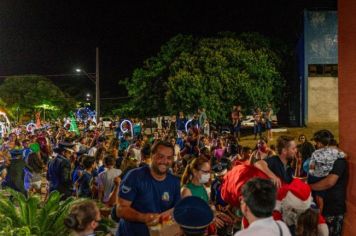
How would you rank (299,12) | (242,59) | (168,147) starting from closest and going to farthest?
(168,147) < (242,59) < (299,12)

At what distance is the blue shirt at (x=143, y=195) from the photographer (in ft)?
15.1

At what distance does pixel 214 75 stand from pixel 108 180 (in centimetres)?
2525

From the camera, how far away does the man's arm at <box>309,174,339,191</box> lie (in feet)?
19.9

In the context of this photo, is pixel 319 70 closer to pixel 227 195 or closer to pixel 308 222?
pixel 308 222

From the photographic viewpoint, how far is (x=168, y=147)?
473 centimetres

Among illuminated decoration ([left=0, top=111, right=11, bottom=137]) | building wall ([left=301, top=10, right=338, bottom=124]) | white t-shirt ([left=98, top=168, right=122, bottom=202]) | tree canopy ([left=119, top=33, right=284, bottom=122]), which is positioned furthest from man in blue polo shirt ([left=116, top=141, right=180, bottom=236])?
building wall ([left=301, top=10, right=338, bottom=124])

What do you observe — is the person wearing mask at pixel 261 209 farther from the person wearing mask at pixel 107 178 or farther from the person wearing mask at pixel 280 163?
the person wearing mask at pixel 107 178

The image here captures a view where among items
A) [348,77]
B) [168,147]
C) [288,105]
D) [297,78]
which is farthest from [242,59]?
[168,147]

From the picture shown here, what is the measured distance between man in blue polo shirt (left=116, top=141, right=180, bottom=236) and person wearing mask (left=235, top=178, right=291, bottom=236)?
1.37 meters

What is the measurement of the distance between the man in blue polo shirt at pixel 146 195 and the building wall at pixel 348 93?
2868 mm

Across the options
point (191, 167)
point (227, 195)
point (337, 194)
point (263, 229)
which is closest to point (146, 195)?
point (227, 195)

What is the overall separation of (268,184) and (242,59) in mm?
30604

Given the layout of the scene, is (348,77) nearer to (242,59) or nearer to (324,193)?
(324,193)

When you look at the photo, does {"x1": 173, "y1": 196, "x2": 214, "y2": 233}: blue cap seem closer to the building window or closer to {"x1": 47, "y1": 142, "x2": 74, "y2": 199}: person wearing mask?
{"x1": 47, "y1": 142, "x2": 74, "y2": 199}: person wearing mask
